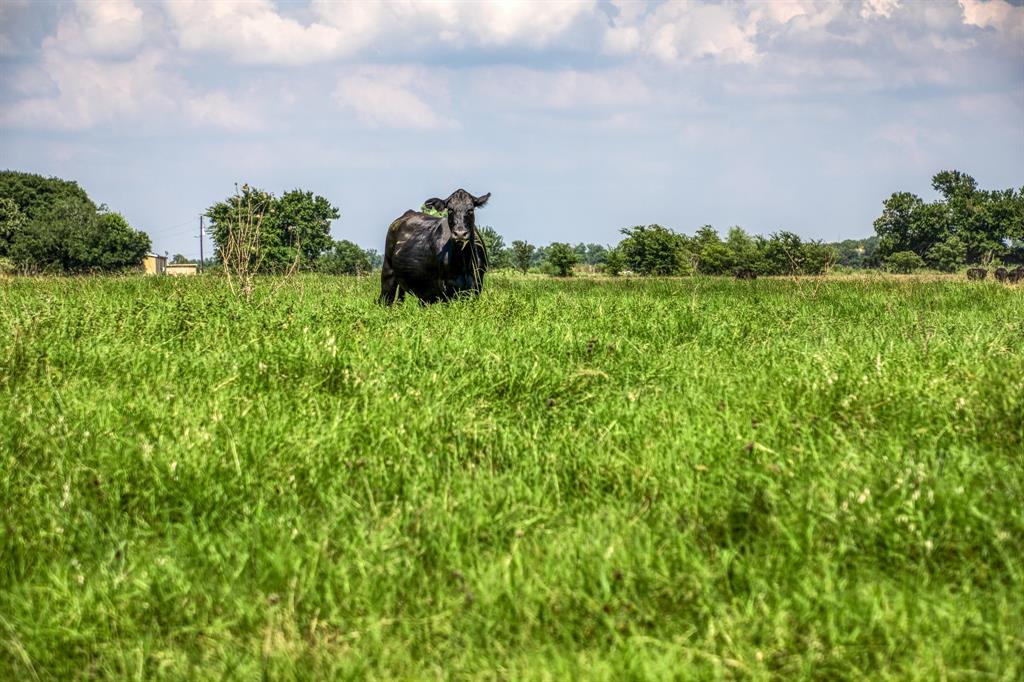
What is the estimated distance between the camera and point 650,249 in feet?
300

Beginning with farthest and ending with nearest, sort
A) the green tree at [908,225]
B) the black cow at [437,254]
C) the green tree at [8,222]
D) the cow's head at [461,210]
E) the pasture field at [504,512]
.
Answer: the green tree at [908,225], the green tree at [8,222], the black cow at [437,254], the cow's head at [461,210], the pasture field at [504,512]

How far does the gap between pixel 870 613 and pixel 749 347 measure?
5.01 meters

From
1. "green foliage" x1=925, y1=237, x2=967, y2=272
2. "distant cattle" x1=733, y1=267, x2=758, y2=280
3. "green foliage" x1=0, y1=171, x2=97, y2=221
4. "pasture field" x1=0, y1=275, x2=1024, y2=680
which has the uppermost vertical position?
"green foliage" x1=0, y1=171, x2=97, y2=221

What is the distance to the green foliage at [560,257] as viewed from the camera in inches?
3317

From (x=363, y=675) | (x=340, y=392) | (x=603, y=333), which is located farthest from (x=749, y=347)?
(x=363, y=675)

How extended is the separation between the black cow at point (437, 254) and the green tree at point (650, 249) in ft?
248

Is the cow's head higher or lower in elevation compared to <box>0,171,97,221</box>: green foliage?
lower

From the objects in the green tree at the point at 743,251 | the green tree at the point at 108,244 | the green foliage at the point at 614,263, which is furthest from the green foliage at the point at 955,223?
the green tree at the point at 108,244

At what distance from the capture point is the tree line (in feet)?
285

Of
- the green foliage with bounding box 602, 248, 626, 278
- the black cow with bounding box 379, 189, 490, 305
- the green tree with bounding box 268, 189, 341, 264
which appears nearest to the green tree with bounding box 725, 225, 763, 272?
the green foliage with bounding box 602, 248, 626, 278

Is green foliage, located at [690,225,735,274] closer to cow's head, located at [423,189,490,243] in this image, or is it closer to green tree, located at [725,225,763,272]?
green tree, located at [725,225,763,272]

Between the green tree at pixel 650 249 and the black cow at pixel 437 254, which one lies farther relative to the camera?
the green tree at pixel 650 249

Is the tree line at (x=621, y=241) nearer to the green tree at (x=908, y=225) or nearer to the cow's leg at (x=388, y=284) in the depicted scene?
the green tree at (x=908, y=225)

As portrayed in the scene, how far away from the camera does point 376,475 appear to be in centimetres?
500
